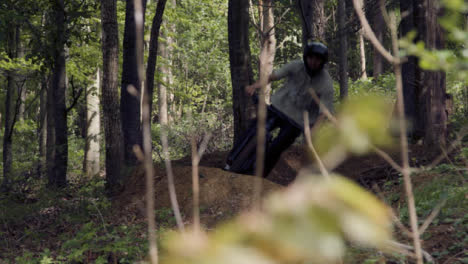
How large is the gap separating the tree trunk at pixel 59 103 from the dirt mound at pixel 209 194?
3035mm

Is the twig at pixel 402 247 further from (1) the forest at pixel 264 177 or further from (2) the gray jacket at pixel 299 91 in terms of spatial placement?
(2) the gray jacket at pixel 299 91

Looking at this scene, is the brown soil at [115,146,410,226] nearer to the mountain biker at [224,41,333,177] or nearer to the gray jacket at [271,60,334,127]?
the mountain biker at [224,41,333,177]

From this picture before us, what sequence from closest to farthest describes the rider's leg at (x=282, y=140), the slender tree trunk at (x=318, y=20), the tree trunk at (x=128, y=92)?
the rider's leg at (x=282, y=140)
the tree trunk at (x=128, y=92)
the slender tree trunk at (x=318, y=20)

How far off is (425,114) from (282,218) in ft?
27.9

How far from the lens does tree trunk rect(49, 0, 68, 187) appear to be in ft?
32.7

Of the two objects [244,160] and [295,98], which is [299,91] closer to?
[295,98]

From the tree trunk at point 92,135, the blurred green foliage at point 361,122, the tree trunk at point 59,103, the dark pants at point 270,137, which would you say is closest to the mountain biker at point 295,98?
the dark pants at point 270,137

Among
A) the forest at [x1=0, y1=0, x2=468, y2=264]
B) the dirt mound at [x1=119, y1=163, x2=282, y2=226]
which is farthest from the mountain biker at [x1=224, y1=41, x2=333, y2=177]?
the dirt mound at [x1=119, y1=163, x2=282, y2=226]

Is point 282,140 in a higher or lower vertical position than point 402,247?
higher

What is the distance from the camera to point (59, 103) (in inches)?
408

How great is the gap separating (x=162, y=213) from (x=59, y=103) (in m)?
5.14

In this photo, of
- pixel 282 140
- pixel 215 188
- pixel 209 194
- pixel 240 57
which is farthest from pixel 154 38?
pixel 209 194

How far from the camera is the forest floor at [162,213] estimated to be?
171 inches

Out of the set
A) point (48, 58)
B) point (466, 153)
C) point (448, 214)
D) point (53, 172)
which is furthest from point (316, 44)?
point (53, 172)
